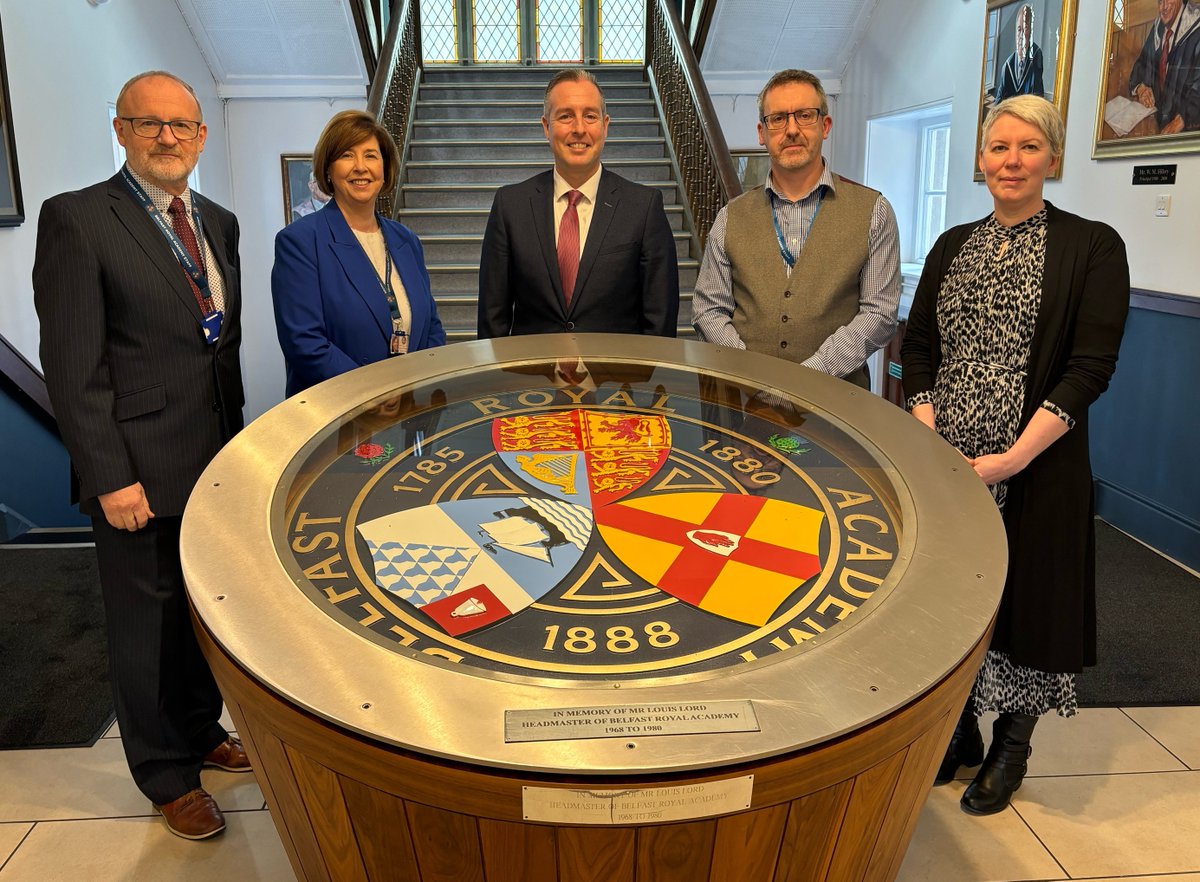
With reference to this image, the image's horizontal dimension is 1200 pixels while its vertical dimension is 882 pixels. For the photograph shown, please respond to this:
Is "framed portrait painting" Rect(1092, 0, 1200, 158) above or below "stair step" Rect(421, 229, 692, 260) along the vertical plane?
above

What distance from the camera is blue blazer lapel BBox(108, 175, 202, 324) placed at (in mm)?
1856

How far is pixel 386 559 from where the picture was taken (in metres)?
1.16

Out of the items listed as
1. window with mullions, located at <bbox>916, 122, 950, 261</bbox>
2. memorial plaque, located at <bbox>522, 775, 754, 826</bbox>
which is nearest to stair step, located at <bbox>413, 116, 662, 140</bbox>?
window with mullions, located at <bbox>916, 122, 950, 261</bbox>

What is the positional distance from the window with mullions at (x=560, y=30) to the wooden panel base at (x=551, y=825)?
8.56 metres

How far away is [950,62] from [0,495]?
20.1 feet

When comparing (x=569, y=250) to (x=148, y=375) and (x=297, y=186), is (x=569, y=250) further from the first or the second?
(x=297, y=186)

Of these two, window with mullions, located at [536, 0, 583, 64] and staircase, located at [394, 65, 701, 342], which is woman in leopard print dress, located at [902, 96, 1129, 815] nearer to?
staircase, located at [394, 65, 701, 342]

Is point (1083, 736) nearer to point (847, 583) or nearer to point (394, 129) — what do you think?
point (847, 583)

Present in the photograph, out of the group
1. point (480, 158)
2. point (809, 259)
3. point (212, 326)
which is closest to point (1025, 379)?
point (809, 259)

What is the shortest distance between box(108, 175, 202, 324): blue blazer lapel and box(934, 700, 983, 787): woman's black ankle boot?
202 centimetres

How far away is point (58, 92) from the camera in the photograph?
5336mm

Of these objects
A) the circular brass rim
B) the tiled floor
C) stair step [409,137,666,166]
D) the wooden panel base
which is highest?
stair step [409,137,666,166]

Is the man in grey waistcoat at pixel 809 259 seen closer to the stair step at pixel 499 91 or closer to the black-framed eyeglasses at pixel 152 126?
the black-framed eyeglasses at pixel 152 126

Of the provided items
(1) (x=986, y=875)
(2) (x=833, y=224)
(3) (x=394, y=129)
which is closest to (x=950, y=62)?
(3) (x=394, y=129)
